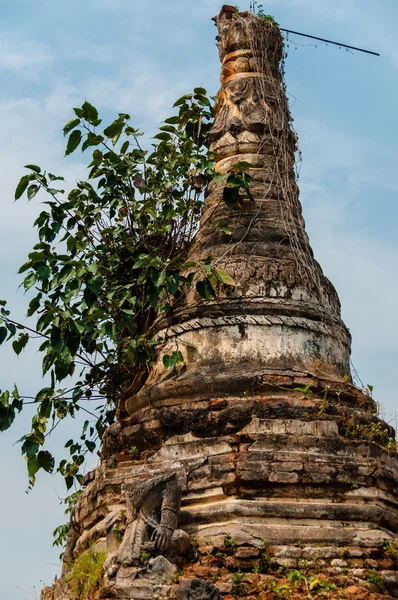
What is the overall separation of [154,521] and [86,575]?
31.5 inches

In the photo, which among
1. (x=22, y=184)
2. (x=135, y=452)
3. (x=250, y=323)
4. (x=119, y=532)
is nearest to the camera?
(x=119, y=532)

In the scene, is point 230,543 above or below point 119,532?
below

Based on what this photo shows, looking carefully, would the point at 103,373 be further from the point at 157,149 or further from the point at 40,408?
the point at 157,149

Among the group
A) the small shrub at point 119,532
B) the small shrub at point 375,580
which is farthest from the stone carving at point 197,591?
the small shrub at point 375,580

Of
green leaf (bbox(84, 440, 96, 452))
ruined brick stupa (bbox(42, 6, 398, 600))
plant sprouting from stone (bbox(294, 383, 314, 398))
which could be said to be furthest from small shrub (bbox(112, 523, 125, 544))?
green leaf (bbox(84, 440, 96, 452))

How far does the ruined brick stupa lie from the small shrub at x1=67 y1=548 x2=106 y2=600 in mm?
136

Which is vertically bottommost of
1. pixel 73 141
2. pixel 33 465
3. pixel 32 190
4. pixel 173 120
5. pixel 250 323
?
pixel 33 465

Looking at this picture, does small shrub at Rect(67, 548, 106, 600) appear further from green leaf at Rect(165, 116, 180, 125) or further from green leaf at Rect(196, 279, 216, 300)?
green leaf at Rect(165, 116, 180, 125)

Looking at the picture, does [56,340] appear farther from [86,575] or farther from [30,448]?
[86,575]

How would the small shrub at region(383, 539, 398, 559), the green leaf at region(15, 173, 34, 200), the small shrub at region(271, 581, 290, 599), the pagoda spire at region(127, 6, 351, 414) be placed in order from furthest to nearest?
the green leaf at region(15, 173, 34, 200) < the pagoda spire at region(127, 6, 351, 414) < the small shrub at region(383, 539, 398, 559) < the small shrub at region(271, 581, 290, 599)

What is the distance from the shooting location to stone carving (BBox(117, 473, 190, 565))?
7426mm

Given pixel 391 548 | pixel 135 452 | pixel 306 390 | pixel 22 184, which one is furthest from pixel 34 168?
pixel 391 548

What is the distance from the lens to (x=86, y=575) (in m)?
7.99

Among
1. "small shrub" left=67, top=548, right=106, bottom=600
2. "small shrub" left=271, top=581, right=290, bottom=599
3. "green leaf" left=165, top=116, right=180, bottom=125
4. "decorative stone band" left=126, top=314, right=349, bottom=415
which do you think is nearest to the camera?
"small shrub" left=271, top=581, right=290, bottom=599
